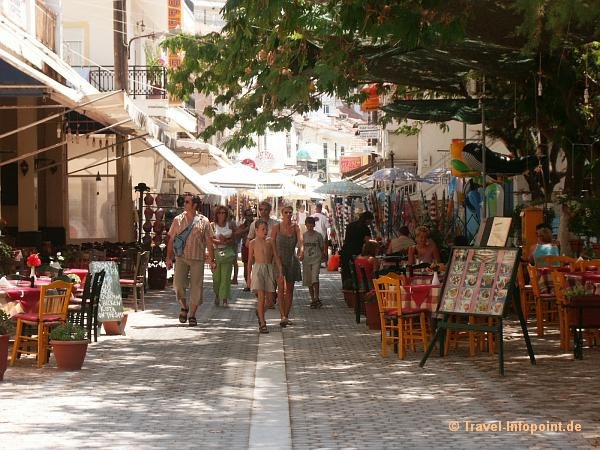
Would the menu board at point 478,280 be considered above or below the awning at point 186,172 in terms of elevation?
below

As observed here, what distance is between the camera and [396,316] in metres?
15.4

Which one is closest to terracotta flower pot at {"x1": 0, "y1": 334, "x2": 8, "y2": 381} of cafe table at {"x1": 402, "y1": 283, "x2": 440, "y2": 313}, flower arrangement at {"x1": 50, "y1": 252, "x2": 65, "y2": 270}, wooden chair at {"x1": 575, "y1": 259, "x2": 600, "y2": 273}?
cafe table at {"x1": 402, "y1": 283, "x2": 440, "y2": 313}

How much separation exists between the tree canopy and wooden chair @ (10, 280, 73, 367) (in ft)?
11.8

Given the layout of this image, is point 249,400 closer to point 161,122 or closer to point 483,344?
point 483,344

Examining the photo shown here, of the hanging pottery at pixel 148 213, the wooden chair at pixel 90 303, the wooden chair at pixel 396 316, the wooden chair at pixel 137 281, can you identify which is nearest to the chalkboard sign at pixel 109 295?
the wooden chair at pixel 90 303

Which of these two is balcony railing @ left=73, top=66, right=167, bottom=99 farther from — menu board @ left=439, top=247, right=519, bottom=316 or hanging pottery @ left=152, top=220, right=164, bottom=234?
menu board @ left=439, top=247, right=519, bottom=316

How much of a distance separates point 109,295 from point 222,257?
21.6 feet

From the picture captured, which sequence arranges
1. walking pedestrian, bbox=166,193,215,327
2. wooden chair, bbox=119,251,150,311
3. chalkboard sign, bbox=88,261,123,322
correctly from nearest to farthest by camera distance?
chalkboard sign, bbox=88,261,123,322
walking pedestrian, bbox=166,193,215,327
wooden chair, bbox=119,251,150,311

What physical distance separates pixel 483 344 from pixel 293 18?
5285mm

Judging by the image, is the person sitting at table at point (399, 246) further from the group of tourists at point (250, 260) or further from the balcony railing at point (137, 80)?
the balcony railing at point (137, 80)

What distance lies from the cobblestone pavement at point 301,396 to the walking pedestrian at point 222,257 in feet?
19.0

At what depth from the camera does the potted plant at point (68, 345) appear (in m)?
14.0

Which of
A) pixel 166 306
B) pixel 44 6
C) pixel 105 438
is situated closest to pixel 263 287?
pixel 166 306

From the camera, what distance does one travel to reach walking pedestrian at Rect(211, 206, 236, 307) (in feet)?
79.9
